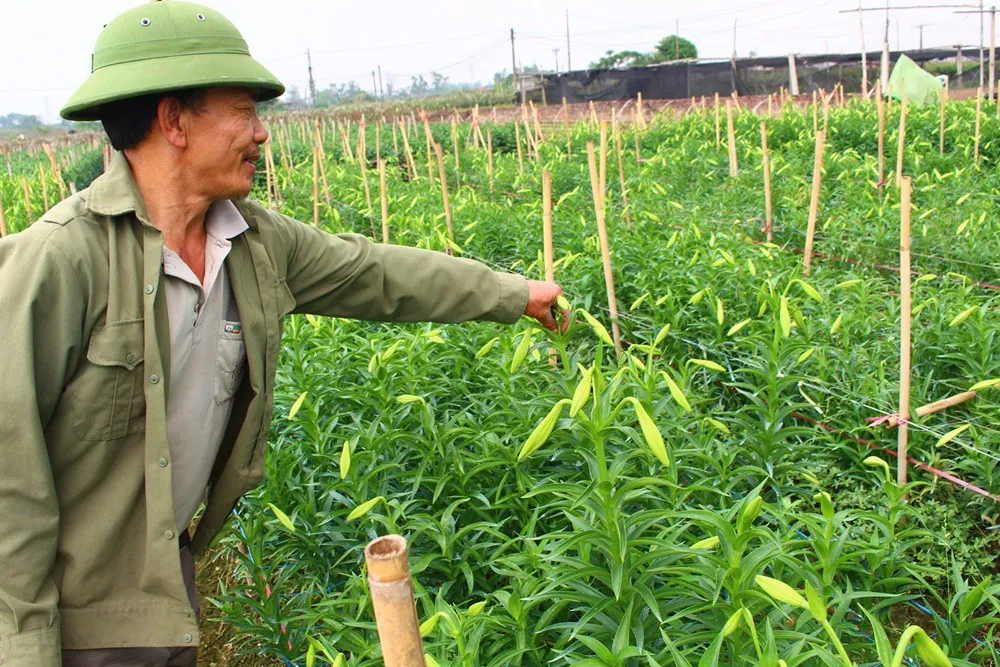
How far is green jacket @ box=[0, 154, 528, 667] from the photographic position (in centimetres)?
159

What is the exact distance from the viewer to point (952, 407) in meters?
3.36

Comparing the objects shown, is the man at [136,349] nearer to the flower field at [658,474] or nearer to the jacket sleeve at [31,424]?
the jacket sleeve at [31,424]

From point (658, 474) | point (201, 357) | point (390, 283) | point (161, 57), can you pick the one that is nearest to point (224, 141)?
point (161, 57)

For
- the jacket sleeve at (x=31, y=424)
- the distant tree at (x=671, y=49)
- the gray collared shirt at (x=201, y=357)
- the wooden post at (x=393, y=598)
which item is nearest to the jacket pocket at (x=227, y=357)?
the gray collared shirt at (x=201, y=357)

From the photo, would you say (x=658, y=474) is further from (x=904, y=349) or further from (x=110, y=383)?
(x=110, y=383)

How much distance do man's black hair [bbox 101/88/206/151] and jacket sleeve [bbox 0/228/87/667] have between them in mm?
321

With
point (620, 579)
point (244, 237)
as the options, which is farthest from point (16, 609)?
point (620, 579)

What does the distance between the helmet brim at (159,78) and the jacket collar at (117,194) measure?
0.48 feet

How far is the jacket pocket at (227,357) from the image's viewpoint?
79.2 inches

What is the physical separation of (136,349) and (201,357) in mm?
244

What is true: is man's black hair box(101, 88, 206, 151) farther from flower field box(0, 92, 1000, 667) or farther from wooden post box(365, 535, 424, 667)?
wooden post box(365, 535, 424, 667)

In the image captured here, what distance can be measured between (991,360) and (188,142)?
125 inches

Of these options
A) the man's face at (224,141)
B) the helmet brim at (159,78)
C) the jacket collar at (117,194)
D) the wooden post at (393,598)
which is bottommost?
the wooden post at (393,598)

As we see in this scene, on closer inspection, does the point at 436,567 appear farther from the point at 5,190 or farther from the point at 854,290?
the point at 5,190
